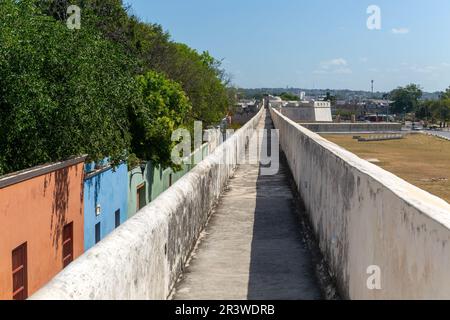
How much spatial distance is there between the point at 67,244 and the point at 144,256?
10.2m

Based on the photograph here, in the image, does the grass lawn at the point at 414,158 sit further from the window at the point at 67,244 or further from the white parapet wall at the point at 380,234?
the white parapet wall at the point at 380,234

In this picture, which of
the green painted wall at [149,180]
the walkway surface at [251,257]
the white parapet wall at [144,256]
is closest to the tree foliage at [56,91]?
the green painted wall at [149,180]

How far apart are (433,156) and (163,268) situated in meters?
52.9

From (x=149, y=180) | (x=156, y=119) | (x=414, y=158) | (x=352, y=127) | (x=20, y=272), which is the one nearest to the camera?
(x=20, y=272)

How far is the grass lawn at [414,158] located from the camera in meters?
34.8

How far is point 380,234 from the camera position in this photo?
14.5ft

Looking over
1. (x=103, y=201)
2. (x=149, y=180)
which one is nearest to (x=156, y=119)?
(x=149, y=180)

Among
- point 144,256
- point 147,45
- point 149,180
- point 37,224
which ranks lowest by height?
point 149,180

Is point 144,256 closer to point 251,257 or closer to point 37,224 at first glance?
point 251,257

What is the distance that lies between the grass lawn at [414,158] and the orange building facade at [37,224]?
59.1 feet

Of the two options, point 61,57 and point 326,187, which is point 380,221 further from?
point 61,57

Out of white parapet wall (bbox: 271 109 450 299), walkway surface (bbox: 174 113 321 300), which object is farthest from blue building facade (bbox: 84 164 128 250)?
white parapet wall (bbox: 271 109 450 299)

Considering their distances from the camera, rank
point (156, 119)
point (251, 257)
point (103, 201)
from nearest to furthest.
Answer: point (251, 257) < point (103, 201) < point (156, 119)

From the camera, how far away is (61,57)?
47.9 ft
